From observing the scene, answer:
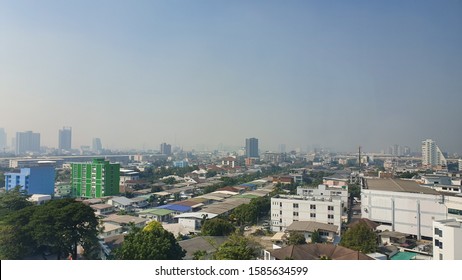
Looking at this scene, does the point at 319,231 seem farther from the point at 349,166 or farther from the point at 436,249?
the point at 349,166

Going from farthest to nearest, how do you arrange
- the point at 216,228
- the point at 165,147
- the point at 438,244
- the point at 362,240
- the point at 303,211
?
the point at 165,147, the point at 303,211, the point at 216,228, the point at 362,240, the point at 438,244

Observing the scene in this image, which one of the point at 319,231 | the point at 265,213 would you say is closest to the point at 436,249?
the point at 319,231

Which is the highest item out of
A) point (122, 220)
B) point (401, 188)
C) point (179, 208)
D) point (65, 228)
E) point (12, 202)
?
point (401, 188)

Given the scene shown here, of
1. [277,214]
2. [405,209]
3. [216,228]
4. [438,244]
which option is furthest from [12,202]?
[405,209]

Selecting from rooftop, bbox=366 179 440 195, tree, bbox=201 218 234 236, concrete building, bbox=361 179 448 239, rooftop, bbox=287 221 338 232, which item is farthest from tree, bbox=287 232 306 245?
rooftop, bbox=366 179 440 195

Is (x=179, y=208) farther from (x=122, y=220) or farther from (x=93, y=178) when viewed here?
(x=93, y=178)

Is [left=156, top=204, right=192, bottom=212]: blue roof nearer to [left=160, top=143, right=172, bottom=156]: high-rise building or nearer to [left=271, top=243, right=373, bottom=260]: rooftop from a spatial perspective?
[left=160, top=143, right=172, bottom=156]: high-rise building

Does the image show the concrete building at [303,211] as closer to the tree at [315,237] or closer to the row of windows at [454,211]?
the tree at [315,237]
